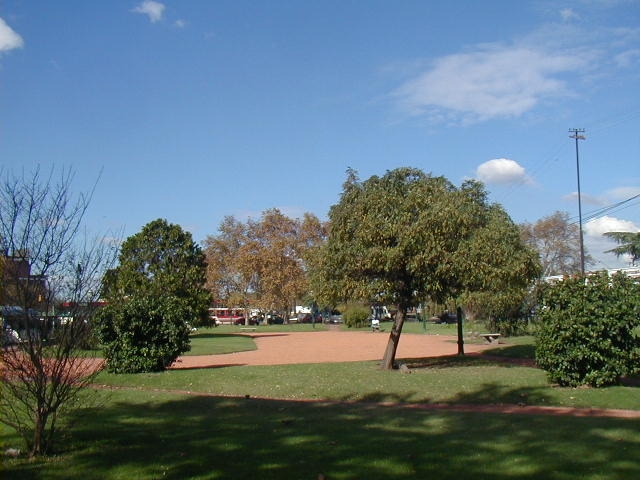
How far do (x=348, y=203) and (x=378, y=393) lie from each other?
6411mm

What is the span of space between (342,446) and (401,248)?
9.67 meters

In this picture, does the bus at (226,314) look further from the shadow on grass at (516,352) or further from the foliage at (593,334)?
the foliage at (593,334)

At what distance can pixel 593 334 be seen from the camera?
45.2 feet

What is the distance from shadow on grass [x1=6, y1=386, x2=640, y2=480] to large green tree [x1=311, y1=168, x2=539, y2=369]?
687 cm

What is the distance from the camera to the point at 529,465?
6965 millimetres

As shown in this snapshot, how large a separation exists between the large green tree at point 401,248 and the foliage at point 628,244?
86.0 ft

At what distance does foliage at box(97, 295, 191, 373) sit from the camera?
1744 cm

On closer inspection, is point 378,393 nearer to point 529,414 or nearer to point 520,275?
point 529,414

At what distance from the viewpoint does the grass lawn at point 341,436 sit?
6879mm

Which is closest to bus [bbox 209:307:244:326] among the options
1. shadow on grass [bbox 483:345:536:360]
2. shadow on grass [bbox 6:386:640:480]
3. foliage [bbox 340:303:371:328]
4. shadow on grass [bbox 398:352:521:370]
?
foliage [bbox 340:303:371:328]

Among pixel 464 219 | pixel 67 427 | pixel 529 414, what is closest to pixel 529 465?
pixel 529 414

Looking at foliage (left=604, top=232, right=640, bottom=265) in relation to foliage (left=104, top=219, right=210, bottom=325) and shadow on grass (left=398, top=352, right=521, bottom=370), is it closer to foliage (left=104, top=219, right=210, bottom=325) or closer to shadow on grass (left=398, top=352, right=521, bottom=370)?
shadow on grass (left=398, top=352, right=521, bottom=370)

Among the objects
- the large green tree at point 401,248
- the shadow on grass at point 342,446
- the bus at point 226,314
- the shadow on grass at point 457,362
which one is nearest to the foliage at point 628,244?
the shadow on grass at point 457,362

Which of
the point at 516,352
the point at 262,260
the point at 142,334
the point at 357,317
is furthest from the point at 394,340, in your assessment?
the point at 262,260
